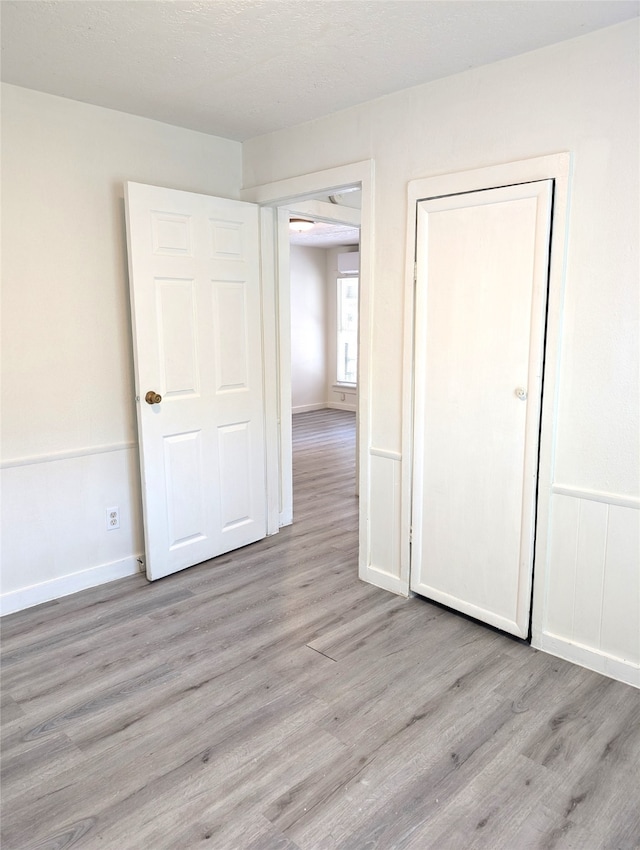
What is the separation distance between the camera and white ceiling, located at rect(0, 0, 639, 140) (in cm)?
192

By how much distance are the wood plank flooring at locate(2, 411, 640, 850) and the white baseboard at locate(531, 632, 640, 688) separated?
0.13 ft

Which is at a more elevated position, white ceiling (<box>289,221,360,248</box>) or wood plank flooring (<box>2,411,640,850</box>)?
white ceiling (<box>289,221,360,248</box>)

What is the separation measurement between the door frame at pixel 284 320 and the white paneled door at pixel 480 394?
1.04 ft

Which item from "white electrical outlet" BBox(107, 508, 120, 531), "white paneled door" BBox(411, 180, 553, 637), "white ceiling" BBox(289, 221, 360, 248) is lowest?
"white electrical outlet" BBox(107, 508, 120, 531)

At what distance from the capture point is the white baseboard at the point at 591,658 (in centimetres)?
225

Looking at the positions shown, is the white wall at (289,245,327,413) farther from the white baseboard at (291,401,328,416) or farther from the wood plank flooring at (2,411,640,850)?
the wood plank flooring at (2,411,640,850)

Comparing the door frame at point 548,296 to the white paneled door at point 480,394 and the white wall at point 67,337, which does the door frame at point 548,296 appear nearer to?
the white paneled door at point 480,394

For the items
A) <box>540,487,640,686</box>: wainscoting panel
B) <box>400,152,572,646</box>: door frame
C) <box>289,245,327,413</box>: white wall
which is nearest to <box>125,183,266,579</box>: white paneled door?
<box>400,152,572,646</box>: door frame

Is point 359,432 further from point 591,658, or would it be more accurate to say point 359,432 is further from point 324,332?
point 324,332

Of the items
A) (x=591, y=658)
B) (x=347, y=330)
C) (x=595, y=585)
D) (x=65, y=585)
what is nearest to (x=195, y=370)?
(x=65, y=585)

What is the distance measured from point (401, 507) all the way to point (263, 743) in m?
1.33

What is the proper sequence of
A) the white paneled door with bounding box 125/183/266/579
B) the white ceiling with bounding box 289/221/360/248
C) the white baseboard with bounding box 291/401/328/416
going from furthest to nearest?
the white baseboard with bounding box 291/401/328/416 < the white ceiling with bounding box 289/221/360/248 < the white paneled door with bounding box 125/183/266/579

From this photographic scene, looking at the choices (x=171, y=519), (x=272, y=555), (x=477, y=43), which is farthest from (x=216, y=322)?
(x=477, y=43)

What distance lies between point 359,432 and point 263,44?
1.76 metres
